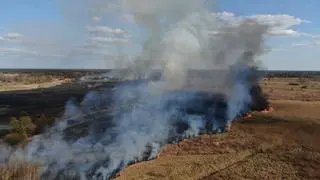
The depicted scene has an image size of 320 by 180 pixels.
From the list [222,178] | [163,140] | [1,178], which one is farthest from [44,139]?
[222,178]

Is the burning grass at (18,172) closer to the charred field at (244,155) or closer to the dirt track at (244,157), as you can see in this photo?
the charred field at (244,155)

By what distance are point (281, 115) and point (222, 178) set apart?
1201 inches

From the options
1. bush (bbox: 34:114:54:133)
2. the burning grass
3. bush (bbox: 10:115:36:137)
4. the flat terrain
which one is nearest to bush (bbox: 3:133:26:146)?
bush (bbox: 10:115:36:137)

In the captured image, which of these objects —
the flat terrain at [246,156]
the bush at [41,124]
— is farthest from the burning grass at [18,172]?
the bush at [41,124]

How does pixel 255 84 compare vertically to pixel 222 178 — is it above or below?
above

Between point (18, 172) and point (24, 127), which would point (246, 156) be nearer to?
point (18, 172)

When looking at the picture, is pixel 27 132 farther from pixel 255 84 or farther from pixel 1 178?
pixel 255 84

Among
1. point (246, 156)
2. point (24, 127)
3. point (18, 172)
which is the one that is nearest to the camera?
point (18, 172)

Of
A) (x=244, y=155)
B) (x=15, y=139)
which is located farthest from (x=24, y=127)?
(x=244, y=155)

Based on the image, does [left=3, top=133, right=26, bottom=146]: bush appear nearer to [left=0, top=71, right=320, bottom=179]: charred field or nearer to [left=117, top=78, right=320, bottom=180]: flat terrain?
[left=0, top=71, right=320, bottom=179]: charred field

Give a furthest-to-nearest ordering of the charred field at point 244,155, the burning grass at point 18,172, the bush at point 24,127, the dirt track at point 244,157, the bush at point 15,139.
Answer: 1. the bush at point 24,127
2. the bush at point 15,139
3. the dirt track at point 244,157
4. the charred field at point 244,155
5. the burning grass at point 18,172

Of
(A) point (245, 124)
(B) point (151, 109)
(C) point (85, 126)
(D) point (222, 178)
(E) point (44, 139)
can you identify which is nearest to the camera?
(D) point (222, 178)

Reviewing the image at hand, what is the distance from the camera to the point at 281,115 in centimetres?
6350

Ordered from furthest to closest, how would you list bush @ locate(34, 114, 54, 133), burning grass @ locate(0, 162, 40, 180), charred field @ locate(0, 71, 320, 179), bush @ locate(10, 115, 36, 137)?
1. bush @ locate(34, 114, 54, 133)
2. bush @ locate(10, 115, 36, 137)
3. charred field @ locate(0, 71, 320, 179)
4. burning grass @ locate(0, 162, 40, 180)
